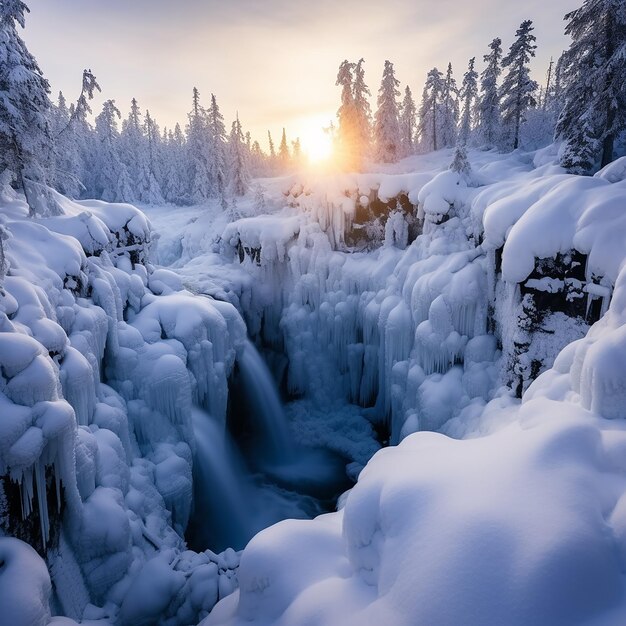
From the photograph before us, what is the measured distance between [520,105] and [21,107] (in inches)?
1070

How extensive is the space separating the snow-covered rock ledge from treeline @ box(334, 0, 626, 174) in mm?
12066

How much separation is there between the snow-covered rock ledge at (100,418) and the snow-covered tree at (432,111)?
3596 cm

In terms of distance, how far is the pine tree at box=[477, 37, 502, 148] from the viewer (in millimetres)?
30562

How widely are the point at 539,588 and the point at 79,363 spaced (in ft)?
24.4

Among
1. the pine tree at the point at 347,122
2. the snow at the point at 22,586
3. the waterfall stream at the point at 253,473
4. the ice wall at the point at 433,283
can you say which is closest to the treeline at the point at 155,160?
the pine tree at the point at 347,122

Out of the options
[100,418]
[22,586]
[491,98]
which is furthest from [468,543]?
[491,98]

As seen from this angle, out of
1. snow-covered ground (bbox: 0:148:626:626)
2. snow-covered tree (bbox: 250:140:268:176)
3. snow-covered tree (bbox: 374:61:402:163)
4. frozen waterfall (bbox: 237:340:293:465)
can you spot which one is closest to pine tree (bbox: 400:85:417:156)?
snow-covered tree (bbox: 374:61:402:163)

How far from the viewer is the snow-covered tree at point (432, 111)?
38000 millimetres

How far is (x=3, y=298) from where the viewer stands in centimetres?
627

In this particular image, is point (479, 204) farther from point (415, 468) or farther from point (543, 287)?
point (415, 468)

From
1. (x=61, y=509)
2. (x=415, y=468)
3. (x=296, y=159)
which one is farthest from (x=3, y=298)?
(x=296, y=159)

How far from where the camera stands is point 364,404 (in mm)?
16344

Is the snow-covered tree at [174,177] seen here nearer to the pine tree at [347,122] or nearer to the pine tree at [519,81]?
the pine tree at [347,122]

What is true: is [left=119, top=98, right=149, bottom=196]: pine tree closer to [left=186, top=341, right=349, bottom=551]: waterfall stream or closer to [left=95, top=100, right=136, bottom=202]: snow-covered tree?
[left=95, top=100, right=136, bottom=202]: snow-covered tree
